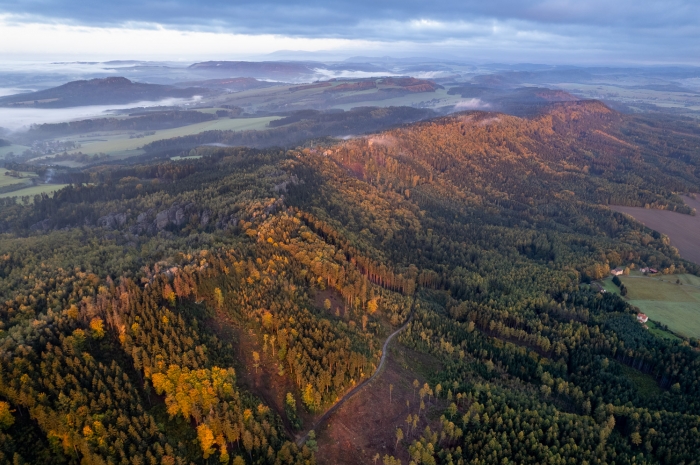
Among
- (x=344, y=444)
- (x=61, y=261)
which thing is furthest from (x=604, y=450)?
(x=61, y=261)

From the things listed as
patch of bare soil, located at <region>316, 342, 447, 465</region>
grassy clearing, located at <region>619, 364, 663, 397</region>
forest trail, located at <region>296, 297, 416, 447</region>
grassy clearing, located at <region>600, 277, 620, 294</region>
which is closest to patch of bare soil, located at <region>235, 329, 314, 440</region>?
forest trail, located at <region>296, 297, 416, 447</region>

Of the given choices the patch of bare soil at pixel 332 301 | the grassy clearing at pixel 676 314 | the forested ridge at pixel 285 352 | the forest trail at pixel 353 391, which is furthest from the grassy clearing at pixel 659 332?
the patch of bare soil at pixel 332 301

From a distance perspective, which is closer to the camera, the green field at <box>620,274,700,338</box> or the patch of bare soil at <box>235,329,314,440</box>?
the patch of bare soil at <box>235,329,314,440</box>

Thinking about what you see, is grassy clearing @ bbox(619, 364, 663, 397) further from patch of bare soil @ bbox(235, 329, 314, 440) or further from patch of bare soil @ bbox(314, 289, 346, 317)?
patch of bare soil @ bbox(235, 329, 314, 440)

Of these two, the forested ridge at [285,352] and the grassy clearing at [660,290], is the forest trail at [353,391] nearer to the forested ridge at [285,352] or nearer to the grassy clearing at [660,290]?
the forested ridge at [285,352]

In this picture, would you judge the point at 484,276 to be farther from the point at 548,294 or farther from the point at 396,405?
the point at 396,405

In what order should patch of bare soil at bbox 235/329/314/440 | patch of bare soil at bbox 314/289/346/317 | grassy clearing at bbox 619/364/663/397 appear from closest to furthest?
patch of bare soil at bbox 235/329/314/440
grassy clearing at bbox 619/364/663/397
patch of bare soil at bbox 314/289/346/317

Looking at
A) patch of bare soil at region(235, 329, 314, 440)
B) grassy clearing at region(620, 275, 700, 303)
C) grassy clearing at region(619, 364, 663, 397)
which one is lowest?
grassy clearing at region(619, 364, 663, 397)
